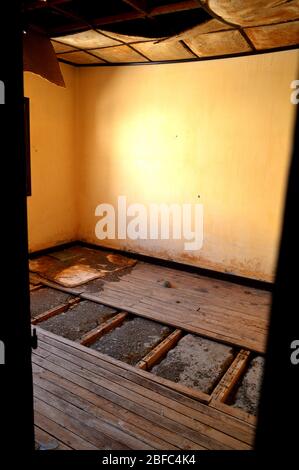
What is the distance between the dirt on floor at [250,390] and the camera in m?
2.71

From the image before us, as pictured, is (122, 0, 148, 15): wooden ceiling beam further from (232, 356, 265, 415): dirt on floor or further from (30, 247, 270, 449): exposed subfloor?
(232, 356, 265, 415): dirt on floor

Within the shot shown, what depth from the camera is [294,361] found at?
1.00m

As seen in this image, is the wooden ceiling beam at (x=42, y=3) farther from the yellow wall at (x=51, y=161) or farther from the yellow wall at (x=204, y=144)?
the yellow wall at (x=204, y=144)

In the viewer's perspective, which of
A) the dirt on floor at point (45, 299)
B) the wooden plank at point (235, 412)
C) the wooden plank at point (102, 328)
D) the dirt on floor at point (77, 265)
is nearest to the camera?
the wooden plank at point (235, 412)

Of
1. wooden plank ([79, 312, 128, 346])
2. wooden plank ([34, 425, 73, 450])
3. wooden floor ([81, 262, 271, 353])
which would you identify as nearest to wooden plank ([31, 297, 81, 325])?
wooden floor ([81, 262, 271, 353])

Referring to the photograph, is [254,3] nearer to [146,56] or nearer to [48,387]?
[146,56]

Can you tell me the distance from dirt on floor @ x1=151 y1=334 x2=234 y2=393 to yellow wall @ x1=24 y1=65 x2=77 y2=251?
12.0 ft

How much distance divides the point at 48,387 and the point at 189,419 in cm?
115

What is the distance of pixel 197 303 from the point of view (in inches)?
175

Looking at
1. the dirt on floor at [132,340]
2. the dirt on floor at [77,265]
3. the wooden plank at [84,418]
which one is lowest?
the dirt on floor at [132,340]

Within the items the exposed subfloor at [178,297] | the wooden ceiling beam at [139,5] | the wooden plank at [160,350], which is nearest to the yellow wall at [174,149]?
the exposed subfloor at [178,297]

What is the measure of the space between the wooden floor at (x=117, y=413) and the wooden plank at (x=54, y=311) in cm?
85

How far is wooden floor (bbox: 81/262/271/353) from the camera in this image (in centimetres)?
376

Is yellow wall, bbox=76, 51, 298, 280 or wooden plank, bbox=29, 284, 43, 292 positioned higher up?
yellow wall, bbox=76, 51, 298, 280
